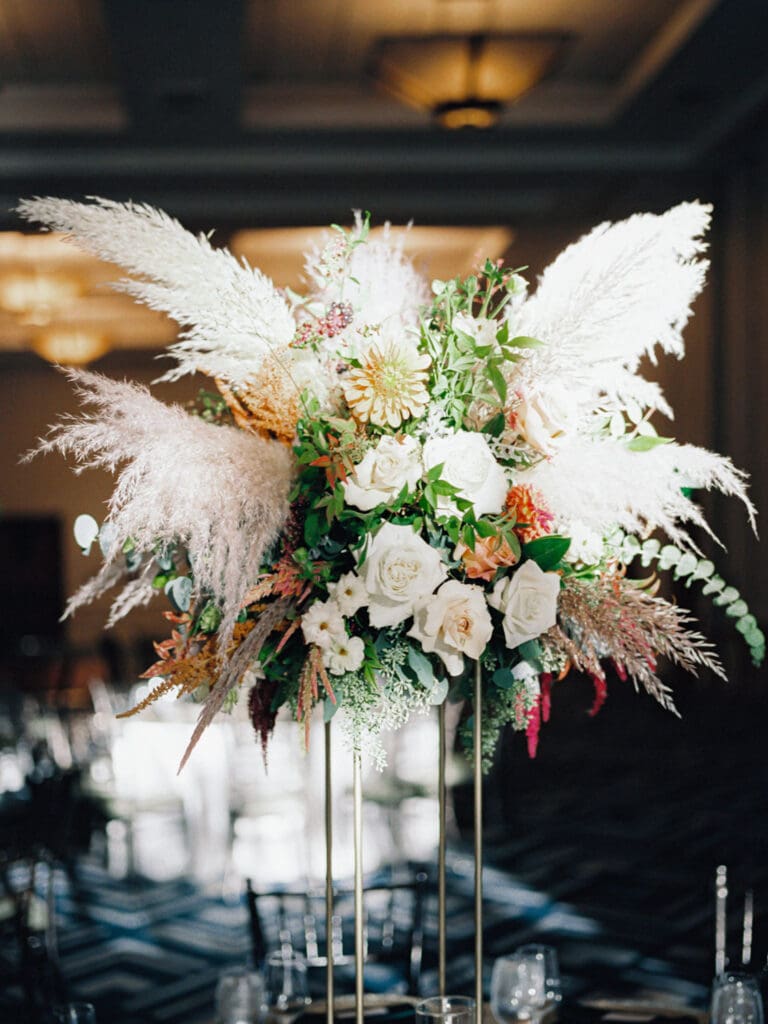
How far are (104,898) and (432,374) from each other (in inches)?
153

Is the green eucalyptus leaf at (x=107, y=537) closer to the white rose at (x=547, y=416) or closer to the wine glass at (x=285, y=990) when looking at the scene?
the white rose at (x=547, y=416)

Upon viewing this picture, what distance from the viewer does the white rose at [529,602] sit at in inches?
46.4

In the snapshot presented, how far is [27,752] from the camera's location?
566cm

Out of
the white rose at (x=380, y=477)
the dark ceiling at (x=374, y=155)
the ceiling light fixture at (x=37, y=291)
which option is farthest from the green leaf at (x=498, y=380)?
the ceiling light fixture at (x=37, y=291)

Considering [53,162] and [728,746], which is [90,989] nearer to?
[728,746]

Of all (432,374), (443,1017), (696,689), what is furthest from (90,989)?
(696,689)

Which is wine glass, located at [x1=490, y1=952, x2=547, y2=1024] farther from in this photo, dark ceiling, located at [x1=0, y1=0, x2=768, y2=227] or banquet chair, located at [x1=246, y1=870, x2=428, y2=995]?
dark ceiling, located at [x1=0, y1=0, x2=768, y2=227]

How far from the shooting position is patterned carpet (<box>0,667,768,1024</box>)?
3650mm

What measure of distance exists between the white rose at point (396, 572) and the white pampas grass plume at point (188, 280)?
0.79 ft

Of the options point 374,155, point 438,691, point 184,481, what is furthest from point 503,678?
point 374,155

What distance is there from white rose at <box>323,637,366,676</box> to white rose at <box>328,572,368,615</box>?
31 millimetres

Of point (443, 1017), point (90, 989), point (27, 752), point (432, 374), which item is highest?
point (432, 374)

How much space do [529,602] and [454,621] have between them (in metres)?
0.08

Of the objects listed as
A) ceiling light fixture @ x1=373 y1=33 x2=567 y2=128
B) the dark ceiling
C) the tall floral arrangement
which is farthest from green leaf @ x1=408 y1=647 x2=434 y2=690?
the dark ceiling
